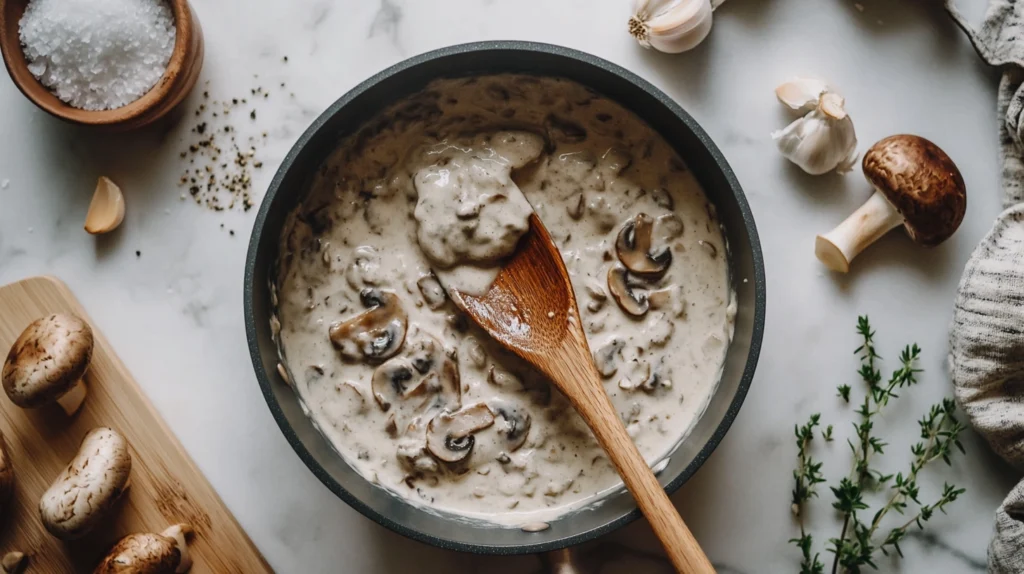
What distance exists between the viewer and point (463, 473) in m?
2.06

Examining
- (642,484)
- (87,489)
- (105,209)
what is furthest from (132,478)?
(642,484)

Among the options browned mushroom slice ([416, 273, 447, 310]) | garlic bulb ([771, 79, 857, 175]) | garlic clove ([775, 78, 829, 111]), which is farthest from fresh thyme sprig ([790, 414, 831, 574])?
browned mushroom slice ([416, 273, 447, 310])

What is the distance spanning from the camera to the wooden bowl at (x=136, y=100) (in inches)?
79.4

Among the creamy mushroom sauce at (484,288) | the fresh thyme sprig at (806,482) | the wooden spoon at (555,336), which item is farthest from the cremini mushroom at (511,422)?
the fresh thyme sprig at (806,482)

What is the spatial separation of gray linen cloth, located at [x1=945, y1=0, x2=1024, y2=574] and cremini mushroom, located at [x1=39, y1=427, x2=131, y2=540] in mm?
2017

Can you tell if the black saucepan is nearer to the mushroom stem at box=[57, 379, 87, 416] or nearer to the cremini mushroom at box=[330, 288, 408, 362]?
the cremini mushroom at box=[330, 288, 408, 362]

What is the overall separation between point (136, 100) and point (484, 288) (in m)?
0.96

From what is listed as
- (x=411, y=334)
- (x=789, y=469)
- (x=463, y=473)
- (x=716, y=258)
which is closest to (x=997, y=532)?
(x=789, y=469)

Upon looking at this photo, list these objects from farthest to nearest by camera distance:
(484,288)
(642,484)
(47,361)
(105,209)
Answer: (105,209), (484,288), (47,361), (642,484)

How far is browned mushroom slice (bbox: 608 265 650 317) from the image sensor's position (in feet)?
6.73

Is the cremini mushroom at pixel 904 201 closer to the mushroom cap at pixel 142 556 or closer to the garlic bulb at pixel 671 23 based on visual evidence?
the garlic bulb at pixel 671 23

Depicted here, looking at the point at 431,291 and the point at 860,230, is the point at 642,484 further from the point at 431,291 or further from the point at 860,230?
the point at 860,230

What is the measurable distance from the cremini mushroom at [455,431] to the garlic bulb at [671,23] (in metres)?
1.00

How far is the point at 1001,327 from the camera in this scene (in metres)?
2.02
